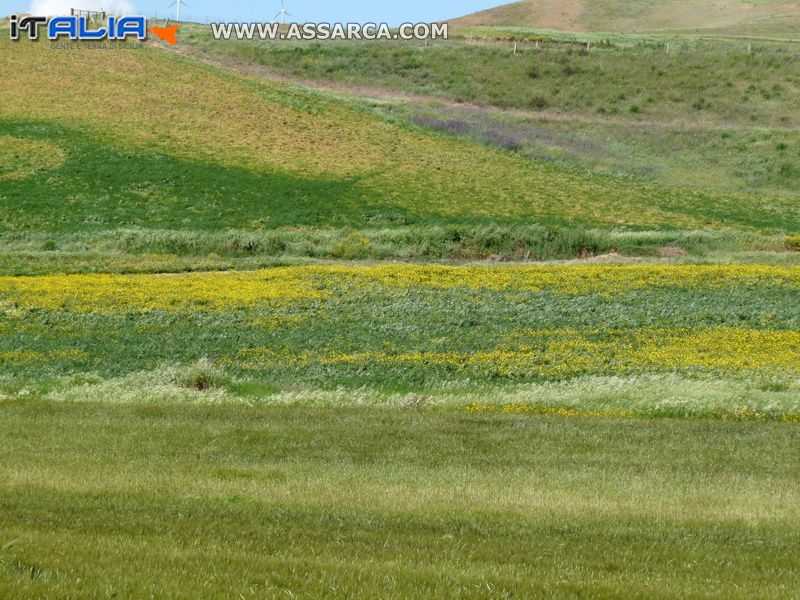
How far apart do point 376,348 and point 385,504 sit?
13.9 meters

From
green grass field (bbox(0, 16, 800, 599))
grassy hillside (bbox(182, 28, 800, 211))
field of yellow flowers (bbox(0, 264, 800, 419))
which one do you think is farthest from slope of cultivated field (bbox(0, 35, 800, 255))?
field of yellow flowers (bbox(0, 264, 800, 419))

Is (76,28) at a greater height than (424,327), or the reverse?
(76,28)

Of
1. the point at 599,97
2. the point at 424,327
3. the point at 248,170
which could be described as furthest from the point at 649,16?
the point at 424,327

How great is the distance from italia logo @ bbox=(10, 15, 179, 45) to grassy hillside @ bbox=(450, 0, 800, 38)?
60779mm

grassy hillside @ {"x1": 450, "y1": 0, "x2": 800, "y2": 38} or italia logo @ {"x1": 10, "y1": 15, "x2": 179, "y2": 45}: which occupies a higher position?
grassy hillside @ {"x1": 450, "y1": 0, "x2": 800, "y2": 38}

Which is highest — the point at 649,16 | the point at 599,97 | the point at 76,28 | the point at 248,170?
the point at 649,16

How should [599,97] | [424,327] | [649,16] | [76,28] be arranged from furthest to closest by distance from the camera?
[649,16]
[599,97]
[76,28]
[424,327]

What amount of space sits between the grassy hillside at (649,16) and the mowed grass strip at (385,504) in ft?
405

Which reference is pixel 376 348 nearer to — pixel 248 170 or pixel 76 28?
pixel 248 170

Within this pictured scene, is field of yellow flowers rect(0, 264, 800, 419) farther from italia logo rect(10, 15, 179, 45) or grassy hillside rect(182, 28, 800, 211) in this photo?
italia logo rect(10, 15, 179, 45)

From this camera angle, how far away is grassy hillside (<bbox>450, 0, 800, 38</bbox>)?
135375mm

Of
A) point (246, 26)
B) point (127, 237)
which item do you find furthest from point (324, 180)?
point (246, 26)

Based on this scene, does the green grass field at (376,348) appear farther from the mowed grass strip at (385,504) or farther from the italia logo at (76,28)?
the italia logo at (76,28)

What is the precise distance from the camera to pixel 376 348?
2634 centimetres
